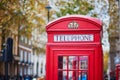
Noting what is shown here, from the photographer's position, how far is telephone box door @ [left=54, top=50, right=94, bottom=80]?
33.7ft

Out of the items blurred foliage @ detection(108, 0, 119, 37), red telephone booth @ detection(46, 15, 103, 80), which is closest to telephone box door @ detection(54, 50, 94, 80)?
red telephone booth @ detection(46, 15, 103, 80)

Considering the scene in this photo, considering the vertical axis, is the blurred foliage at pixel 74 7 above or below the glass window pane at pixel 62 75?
above

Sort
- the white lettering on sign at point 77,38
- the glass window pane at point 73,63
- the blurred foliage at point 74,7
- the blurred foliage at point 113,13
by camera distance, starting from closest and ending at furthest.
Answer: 1. the glass window pane at point 73,63
2. the white lettering on sign at point 77,38
3. the blurred foliage at point 74,7
4. the blurred foliage at point 113,13

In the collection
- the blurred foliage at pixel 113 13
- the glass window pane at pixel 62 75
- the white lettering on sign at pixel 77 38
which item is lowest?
the glass window pane at pixel 62 75

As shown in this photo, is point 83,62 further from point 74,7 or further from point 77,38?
point 74,7

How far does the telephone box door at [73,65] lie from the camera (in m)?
10.3

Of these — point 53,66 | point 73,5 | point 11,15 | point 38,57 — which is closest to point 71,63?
point 53,66

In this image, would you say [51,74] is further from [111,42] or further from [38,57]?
[38,57]

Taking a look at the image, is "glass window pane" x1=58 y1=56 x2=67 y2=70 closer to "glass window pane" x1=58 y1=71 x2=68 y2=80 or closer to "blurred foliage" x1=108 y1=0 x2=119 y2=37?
"glass window pane" x1=58 y1=71 x2=68 y2=80

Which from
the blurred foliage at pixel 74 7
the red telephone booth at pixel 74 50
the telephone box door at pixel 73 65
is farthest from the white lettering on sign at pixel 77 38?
the blurred foliage at pixel 74 7

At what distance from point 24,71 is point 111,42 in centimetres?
1344

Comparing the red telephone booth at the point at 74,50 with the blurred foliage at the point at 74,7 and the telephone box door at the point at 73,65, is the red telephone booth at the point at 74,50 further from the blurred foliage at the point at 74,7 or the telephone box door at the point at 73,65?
the blurred foliage at the point at 74,7

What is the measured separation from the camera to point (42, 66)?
8862cm

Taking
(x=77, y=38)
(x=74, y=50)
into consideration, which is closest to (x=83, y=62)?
(x=74, y=50)
